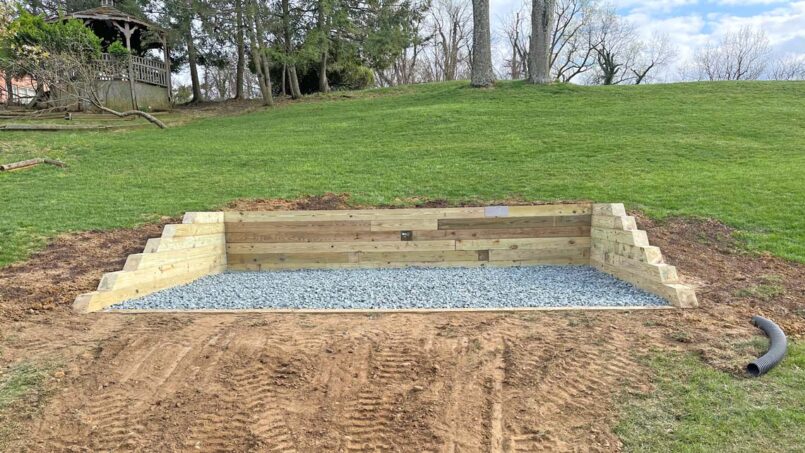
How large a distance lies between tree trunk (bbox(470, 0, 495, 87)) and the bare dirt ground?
44.6 feet

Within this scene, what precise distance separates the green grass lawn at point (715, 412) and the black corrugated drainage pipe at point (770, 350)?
0.04 metres

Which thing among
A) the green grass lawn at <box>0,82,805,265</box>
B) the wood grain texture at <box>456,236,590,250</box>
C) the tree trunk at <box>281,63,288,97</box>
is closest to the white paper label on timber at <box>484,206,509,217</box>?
the wood grain texture at <box>456,236,590,250</box>

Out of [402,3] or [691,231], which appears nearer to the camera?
[691,231]

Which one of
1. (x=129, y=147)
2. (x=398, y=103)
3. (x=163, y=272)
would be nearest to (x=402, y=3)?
(x=398, y=103)

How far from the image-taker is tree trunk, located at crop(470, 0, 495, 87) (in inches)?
619

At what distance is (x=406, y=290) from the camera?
461cm

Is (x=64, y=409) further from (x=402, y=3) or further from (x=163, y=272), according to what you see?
(x=402, y=3)

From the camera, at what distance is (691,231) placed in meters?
5.66

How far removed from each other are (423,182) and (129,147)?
7.65 m

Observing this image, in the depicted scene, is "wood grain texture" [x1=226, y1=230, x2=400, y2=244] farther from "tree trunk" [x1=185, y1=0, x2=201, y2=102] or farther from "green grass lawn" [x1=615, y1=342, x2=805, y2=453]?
"tree trunk" [x1=185, y1=0, x2=201, y2=102]

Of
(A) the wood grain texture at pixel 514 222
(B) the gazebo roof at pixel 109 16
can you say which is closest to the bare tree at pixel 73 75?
(B) the gazebo roof at pixel 109 16

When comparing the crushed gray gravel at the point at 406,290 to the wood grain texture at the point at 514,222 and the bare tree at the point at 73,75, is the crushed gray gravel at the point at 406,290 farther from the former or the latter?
the bare tree at the point at 73,75

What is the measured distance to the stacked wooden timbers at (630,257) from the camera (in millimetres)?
3986

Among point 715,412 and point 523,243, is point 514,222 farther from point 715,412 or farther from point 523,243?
point 715,412
